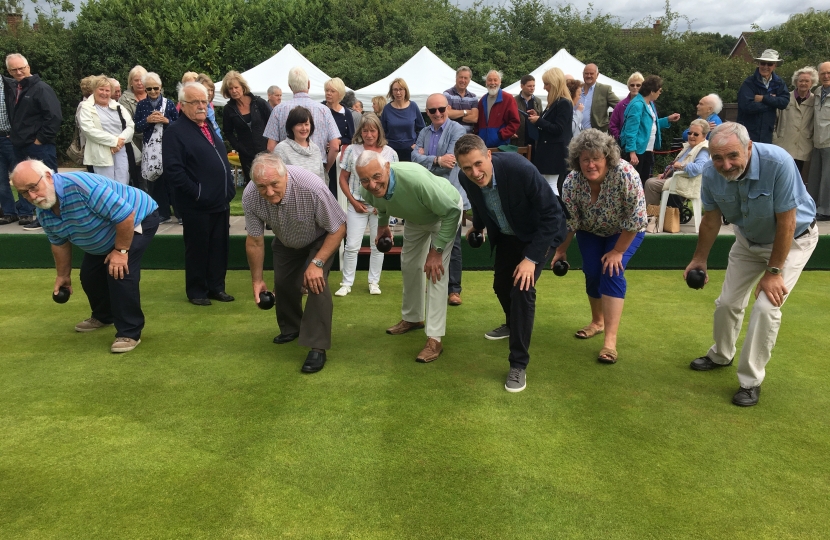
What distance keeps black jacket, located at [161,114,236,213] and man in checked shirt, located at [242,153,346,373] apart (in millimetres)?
1230

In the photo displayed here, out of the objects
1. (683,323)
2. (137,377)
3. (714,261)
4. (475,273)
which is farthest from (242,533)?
(714,261)

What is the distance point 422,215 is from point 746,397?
206cm

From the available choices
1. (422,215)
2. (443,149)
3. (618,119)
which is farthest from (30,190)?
(618,119)

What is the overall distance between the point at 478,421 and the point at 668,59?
62.3 feet

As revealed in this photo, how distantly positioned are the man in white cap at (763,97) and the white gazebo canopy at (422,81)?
5.05 metres

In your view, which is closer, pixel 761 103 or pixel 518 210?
pixel 518 210

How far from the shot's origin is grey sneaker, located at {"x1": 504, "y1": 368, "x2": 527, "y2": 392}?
12.3ft

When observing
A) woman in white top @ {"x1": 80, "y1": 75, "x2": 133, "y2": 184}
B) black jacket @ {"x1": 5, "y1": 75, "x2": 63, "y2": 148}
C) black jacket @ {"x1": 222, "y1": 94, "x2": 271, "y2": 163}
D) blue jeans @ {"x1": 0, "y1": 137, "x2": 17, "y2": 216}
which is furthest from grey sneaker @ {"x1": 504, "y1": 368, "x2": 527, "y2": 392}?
blue jeans @ {"x1": 0, "y1": 137, "x2": 17, "y2": 216}

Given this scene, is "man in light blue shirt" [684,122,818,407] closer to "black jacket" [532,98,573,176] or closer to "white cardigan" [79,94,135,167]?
"black jacket" [532,98,573,176]

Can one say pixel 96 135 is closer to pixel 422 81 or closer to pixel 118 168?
pixel 118 168

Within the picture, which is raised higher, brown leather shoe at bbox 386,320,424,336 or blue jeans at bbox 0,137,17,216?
blue jeans at bbox 0,137,17,216

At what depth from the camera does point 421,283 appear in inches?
184

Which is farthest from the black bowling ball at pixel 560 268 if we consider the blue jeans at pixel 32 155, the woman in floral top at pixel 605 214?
the blue jeans at pixel 32 155

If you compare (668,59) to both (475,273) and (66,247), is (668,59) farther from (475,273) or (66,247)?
(66,247)
